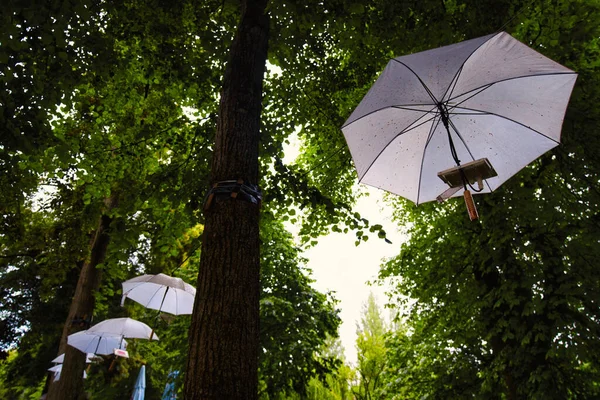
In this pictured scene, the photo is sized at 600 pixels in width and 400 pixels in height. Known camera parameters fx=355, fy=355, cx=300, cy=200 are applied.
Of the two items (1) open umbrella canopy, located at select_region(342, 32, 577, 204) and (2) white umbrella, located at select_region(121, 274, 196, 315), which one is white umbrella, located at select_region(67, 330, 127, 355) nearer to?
(2) white umbrella, located at select_region(121, 274, 196, 315)

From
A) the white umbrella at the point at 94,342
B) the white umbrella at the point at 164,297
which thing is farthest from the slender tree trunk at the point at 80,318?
the white umbrella at the point at 164,297

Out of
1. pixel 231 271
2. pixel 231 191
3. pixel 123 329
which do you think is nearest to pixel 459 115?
pixel 231 191

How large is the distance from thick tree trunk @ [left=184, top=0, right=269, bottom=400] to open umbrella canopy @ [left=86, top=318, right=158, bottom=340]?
7.15 metres

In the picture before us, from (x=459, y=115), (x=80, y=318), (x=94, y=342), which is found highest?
(x=459, y=115)

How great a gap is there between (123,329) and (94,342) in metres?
0.68

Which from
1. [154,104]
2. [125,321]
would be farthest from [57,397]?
[154,104]

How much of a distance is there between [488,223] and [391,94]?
15.7 feet

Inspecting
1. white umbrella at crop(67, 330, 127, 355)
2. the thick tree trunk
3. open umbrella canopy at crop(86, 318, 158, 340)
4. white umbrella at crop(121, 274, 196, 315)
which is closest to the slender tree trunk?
white umbrella at crop(67, 330, 127, 355)

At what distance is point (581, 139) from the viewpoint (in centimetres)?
488

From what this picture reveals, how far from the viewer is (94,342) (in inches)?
341

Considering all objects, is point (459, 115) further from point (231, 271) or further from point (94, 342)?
point (94, 342)

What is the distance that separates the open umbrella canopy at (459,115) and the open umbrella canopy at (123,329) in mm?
7455

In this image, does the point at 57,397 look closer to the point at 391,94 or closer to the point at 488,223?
the point at 391,94

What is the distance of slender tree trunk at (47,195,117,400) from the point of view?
26.1 ft
